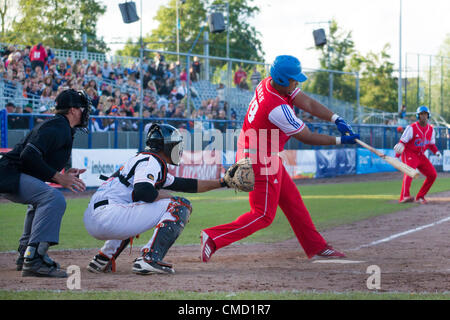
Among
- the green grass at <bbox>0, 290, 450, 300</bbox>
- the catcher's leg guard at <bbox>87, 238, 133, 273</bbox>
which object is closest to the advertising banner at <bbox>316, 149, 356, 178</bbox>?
the catcher's leg guard at <bbox>87, 238, 133, 273</bbox>

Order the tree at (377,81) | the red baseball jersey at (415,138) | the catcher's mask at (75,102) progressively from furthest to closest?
the tree at (377,81)
the red baseball jersey at (415,138)
the catcher's mask at (75,102)

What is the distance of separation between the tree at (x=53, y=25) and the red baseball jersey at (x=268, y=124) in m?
28.2

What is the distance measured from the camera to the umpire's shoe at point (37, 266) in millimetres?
6176

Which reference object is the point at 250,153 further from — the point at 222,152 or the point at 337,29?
the point at 337,29

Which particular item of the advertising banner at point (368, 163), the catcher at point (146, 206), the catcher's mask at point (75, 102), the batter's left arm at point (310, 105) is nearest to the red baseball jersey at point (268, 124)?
the batter's left arm at point (310, 105)

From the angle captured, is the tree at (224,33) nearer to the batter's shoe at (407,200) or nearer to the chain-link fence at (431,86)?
the chain-link fence at (431,86)

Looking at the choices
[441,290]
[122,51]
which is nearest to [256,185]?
[441,290]

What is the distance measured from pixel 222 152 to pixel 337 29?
47.4 m

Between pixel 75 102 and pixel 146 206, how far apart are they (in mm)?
1356

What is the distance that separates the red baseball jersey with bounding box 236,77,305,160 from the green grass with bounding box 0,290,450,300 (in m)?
2.26

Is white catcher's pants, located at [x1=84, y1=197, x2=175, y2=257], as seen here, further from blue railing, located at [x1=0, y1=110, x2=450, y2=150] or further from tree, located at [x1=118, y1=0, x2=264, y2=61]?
tree, located at [x1=118, y1=0, x2=264, y2=61]

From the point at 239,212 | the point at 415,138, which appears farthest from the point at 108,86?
the point at 415,138

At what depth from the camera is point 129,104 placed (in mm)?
21219

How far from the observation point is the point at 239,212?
13.5m
